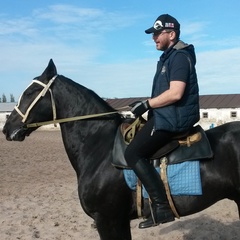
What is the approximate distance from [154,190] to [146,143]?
0.54m

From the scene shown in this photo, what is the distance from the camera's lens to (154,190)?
13.1 feet

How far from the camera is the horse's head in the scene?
4.46 metres

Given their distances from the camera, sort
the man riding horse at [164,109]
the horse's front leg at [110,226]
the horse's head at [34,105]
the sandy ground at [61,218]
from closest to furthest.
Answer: the man riding horse at [164,109] → the horse's front leg at [110,226] → the horse's head at [34,105] → the sandy ground at [61,218]

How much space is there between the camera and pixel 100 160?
4.35m

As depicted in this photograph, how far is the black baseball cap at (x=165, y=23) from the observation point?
397 cm

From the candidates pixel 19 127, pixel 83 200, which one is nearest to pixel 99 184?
pixel 83 200

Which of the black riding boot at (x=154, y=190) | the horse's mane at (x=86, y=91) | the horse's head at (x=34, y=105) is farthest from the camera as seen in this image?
the horse's mane at (x=86, y=91)

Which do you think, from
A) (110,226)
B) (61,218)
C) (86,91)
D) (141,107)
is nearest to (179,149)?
(141,107)

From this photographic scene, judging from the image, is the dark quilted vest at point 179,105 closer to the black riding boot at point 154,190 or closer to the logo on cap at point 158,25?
the logo on cap at point 158,25

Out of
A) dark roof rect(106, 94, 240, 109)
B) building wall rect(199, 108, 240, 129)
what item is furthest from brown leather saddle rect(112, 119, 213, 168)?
dark roof rect(106, 94, 240, 109)

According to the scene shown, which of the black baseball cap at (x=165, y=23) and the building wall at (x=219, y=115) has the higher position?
the black baseball cap at (x=165, y=23)

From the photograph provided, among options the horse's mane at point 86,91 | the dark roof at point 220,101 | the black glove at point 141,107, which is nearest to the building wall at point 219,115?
the dark roof at point 220,101

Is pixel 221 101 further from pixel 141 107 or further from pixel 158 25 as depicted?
pixel 141 107

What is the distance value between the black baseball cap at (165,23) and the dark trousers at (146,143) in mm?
1051
